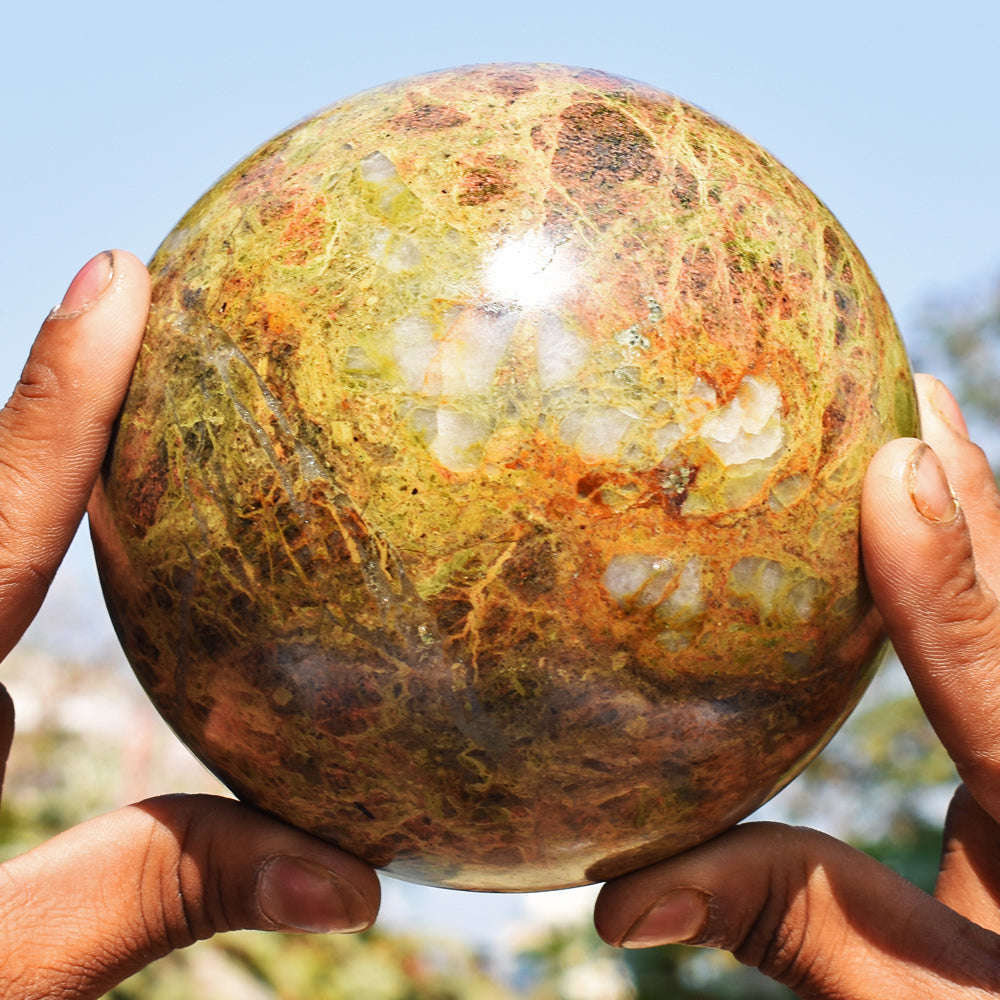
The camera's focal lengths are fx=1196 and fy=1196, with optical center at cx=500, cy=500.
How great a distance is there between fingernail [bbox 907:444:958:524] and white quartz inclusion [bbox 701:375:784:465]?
1.03ft

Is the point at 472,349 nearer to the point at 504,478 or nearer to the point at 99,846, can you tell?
the point at 504,478

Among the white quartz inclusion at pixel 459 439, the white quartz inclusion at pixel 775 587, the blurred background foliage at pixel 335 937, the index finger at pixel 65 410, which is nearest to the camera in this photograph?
the white quartz inclusion at pixel 459 439

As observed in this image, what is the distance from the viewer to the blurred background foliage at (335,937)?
328 inches

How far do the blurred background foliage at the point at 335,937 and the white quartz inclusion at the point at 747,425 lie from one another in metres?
6.71

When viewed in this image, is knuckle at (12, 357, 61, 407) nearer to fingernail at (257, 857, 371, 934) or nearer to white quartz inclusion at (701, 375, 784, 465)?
fingernail at (257, 857, 371, 934)

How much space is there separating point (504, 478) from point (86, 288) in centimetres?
111

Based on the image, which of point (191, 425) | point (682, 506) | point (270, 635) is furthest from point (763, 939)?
point (191, 425)

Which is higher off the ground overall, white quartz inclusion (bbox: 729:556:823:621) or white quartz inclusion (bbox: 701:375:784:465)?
white quartz inclusion (bbox: 701:375:784:465)

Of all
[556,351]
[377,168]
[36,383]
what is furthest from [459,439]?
[36,383]

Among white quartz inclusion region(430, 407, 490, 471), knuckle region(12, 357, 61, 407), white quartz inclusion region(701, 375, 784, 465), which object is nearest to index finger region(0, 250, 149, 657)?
knuckle region(12, 357, 61, 407)

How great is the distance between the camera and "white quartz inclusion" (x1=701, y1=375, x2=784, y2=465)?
233 cm

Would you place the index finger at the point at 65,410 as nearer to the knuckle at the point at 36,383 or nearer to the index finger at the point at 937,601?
the knuckle at the point at 36,383

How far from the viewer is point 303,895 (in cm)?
274

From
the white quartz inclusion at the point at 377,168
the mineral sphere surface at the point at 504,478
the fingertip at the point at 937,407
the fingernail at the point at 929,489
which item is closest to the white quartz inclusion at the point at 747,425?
the mineral sphere surface at the point at 504,478
